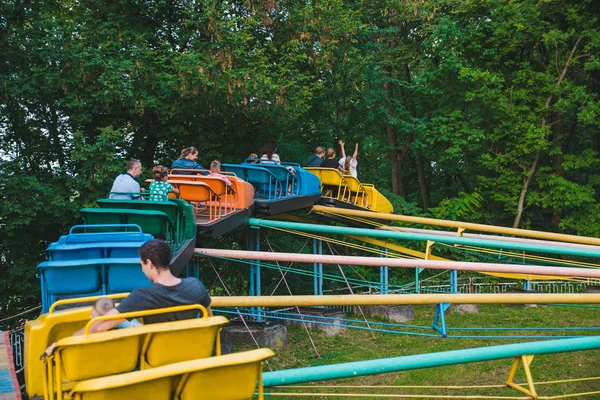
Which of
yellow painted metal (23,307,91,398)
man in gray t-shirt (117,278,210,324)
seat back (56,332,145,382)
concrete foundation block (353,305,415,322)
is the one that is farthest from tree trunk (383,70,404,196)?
seat back (56,332,145,382)

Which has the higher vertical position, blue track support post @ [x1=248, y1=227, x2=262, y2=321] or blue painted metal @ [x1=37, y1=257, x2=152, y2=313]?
blue painted metal @ [x1=37, y1=257, x2=152, y2=313]

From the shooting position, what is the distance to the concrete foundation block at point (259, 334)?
14.6 m

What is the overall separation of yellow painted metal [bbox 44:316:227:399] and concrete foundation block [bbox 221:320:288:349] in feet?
34.6

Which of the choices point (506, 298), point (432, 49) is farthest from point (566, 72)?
point (506, 298)

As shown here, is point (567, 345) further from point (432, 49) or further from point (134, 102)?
point (432, 49)

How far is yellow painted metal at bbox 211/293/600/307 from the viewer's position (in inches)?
217

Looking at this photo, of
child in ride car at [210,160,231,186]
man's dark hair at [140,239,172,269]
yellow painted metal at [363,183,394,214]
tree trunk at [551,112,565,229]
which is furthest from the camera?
tree trunk at [551,112,565,229]

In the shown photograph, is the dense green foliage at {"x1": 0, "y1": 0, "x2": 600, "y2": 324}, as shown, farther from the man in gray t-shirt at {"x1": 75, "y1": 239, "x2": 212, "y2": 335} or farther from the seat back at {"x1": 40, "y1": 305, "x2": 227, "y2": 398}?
the seat back at {"x1": 40, "y1": 305, "x2": 227, "y2": 398}

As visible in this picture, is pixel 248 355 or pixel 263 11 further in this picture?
pixel 263 11

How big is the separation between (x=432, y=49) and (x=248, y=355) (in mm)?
23415

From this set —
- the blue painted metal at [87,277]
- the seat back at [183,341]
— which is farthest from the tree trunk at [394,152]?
the seat back at [183,341]

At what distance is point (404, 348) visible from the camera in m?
14.2

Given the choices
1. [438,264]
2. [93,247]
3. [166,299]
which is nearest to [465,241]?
[438,264]

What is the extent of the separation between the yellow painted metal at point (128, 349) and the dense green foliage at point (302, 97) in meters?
12.7
